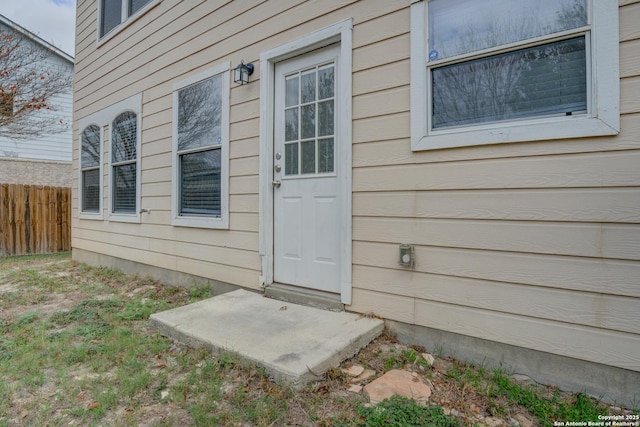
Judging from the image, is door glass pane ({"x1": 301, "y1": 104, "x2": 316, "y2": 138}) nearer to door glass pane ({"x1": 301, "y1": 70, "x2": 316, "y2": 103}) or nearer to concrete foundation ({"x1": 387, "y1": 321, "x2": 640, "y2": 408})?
door glass pane ({"x1": 301, "y1": 70, "x2": 316, "y2": 103})

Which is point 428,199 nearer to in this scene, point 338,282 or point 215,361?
point 338,282

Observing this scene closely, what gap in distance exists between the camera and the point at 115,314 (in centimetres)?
323

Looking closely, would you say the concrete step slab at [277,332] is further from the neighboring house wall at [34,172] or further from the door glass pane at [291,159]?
the neighboring house wall at [34,172]

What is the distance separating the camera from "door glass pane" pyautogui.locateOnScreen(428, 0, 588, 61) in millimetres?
1938

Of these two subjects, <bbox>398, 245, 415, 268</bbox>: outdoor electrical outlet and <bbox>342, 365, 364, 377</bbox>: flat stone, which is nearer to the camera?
<bbox>342, 365, 364, 377</bbox>: flat stone

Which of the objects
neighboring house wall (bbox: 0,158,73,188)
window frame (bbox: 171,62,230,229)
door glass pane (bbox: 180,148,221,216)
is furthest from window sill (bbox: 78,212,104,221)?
neighboring house wall (bbox: 0,158,73,188)

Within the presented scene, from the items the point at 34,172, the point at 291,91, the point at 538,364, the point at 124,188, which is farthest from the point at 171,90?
the point at 34,172

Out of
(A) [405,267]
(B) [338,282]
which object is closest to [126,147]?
(B) [338,282]

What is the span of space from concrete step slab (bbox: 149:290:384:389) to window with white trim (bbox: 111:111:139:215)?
2835 mm

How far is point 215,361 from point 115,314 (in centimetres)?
159

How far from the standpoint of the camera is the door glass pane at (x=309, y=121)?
3062 millimetres

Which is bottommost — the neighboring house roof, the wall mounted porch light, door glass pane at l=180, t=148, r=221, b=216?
door glass pane at l=180, t=148, r=221, b=216

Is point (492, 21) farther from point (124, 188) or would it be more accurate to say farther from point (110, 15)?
point (110, 15)

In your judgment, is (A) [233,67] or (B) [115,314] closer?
(B) [115,314]
